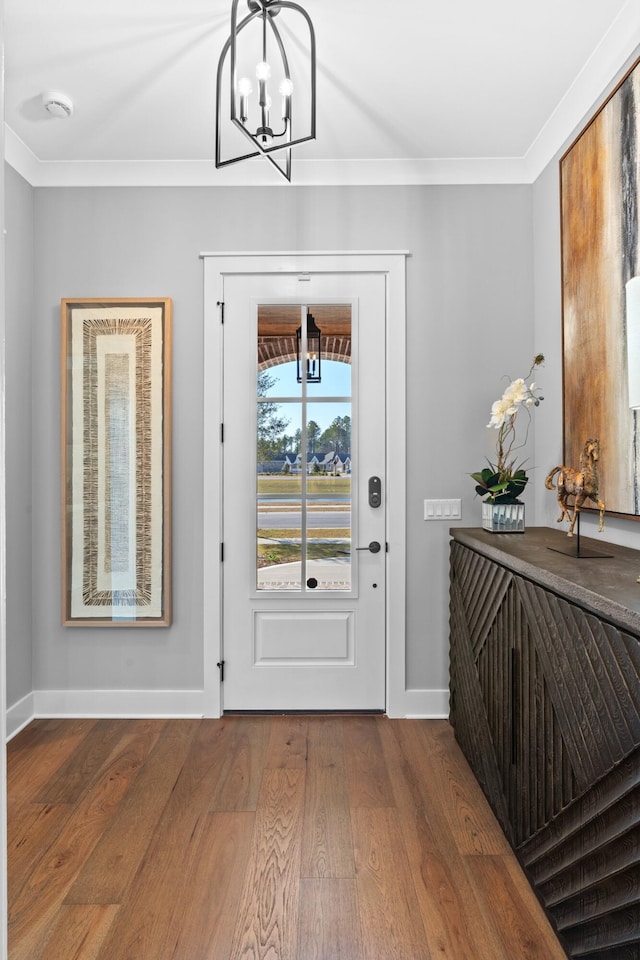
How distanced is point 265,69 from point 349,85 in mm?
715

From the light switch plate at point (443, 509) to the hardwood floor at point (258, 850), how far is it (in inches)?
39.6

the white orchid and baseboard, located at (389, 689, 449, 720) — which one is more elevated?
the white orchid

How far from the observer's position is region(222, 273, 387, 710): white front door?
3123 millimetres

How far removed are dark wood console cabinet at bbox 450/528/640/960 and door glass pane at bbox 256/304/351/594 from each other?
0.84 meters

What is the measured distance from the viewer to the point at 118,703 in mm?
3119

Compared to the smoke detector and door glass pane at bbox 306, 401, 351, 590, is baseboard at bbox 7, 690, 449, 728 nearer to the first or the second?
door glass pane at bbox 306, 401, 351, 590

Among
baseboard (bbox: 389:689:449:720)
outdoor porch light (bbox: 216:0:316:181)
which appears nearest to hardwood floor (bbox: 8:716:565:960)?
baseboard (bbox: 389:689:449:720)

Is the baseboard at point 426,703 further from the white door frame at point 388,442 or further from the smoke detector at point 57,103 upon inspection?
the smoke detector at point 57,103

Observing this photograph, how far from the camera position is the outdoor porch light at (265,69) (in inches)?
74.9

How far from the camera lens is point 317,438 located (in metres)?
3.12

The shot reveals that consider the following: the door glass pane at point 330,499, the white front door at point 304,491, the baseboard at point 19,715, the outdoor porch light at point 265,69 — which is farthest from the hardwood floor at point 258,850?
the outdoor porch light at point 265,69

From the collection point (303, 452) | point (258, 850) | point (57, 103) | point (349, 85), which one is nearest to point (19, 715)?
point (258, 850)

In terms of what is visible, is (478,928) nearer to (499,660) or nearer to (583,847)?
(583,847)

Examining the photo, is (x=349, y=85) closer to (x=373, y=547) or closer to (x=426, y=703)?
(x=373, y=547)
